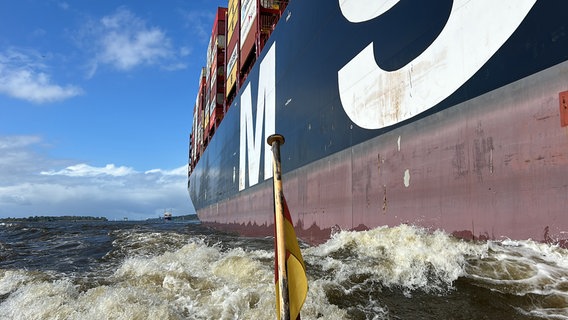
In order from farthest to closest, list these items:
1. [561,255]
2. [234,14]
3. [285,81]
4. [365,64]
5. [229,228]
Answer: [234,14] → [229,228] → [285,81] → [365,64] → [561,255]

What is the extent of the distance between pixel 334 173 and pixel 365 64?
2.49m

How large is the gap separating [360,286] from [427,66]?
344 centimetres

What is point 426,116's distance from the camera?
19.5 ft

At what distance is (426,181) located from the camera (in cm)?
586

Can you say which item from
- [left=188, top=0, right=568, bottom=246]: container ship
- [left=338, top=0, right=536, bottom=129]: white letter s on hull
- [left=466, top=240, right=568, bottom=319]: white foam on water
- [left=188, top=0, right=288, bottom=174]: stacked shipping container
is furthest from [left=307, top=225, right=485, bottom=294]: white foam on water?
[left=188, top=0, right=288, bottom=174]: stacked shipping container

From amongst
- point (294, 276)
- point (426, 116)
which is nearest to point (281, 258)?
point (294, 276)

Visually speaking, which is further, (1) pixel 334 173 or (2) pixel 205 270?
(1) pixel 334 173

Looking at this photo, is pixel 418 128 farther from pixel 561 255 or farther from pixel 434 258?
pixel 561 255

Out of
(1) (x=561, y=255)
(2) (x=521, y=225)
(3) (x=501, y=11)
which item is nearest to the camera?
(1) (x=561, y=255)

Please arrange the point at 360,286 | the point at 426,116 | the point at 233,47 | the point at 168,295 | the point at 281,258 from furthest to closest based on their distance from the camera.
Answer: the point at 233,47
the point at 426,116
the point at 168,295
the point at 360,286
the point at 281,258

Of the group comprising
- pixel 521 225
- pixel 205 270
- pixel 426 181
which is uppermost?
pixel 426 181

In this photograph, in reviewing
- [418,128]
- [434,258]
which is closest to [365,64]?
[418,128]

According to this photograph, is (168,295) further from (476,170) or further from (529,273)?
(476,170)

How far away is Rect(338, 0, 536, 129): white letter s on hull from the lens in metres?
4.80
